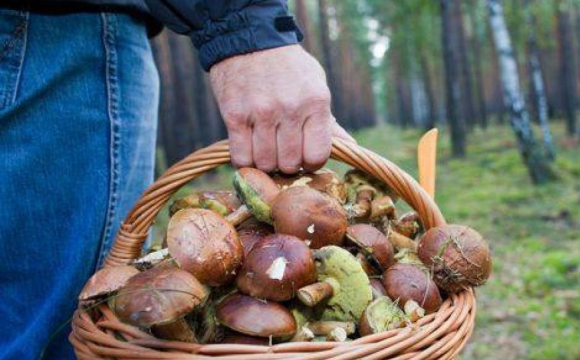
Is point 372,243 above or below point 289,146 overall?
below

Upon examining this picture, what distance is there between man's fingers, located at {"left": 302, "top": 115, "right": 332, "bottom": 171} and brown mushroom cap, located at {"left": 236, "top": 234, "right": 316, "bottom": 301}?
11.2 inches

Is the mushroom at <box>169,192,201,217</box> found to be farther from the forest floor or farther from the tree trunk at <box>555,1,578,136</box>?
the tree trunk at <box>555,1,578,136</box>

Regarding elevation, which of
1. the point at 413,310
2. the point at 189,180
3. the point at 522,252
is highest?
the point at 189,180

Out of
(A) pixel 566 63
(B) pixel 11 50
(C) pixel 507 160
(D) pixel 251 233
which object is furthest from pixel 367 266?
(A) pixel 566 63

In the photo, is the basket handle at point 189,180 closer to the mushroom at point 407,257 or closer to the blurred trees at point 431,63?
the mushroom at point 407,257

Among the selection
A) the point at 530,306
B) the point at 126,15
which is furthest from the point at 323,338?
the point at 530,306

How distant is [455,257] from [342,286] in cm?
31

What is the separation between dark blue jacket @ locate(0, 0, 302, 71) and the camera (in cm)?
163

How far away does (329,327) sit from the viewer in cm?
147

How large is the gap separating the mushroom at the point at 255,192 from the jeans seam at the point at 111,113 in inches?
20.3

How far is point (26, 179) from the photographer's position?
1.77 m

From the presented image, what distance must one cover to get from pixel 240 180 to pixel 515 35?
24.9 m

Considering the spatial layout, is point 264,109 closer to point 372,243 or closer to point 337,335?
point 372,243

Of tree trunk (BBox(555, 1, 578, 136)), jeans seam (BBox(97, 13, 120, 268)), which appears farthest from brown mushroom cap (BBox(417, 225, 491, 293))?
tree trunk (BBox(555, 1, 578, 136))
